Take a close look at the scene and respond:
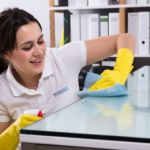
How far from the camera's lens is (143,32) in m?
2.03

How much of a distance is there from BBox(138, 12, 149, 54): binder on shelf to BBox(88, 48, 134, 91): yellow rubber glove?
3.57 feet

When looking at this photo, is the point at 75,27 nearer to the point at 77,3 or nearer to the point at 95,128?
the point at 77,3

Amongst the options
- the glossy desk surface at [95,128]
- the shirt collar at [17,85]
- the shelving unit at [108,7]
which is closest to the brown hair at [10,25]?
the shirt collar at [17,85]

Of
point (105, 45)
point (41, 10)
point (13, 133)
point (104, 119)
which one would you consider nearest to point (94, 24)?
point (41, 10)

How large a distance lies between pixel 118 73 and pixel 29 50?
1.20 feet

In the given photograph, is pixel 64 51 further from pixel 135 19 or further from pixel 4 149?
pixel 135 19

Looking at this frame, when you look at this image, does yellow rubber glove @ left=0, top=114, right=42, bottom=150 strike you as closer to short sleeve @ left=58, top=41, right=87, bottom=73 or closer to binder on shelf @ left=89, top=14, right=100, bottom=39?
short sleeve @ left=58, top=41, right=87, bottom=73

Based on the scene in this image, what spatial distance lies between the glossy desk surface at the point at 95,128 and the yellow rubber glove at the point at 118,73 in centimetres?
26

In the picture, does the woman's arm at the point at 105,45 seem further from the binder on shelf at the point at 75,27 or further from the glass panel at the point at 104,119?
the binder on shelf at the point at 75,27

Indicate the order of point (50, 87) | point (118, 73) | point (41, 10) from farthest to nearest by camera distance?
1. point (41, 10)
2. point (50, 87)
3. point (118, 73)

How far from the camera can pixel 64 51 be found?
3.55 feet

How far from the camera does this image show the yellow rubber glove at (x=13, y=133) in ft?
2.06

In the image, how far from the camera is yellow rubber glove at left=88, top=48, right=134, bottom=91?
2.69ft

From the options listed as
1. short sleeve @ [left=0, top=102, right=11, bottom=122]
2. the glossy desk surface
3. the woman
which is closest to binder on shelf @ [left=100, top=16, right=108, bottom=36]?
the woman
